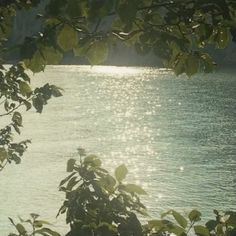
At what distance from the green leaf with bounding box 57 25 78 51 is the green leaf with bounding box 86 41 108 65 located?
26 centimetres

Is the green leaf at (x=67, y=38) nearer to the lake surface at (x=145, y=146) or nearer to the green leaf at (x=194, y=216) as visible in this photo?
the green leaf at (x=194, y=216)

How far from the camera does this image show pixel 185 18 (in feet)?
11.1

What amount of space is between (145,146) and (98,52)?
6873 cm

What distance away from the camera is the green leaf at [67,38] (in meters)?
3.16

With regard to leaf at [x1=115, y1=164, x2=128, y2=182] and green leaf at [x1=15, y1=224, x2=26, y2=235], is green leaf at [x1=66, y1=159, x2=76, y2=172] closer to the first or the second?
leaf at [x1=115, y1=164, x2=128, y2=182]

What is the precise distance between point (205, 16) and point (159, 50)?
50cm

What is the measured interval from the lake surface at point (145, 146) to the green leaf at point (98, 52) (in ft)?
111

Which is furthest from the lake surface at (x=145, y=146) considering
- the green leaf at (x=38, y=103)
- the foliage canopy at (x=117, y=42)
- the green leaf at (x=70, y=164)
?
the foliage canopy at (x=117, y=42)

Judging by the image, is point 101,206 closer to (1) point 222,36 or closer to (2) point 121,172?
(2) point 121,172

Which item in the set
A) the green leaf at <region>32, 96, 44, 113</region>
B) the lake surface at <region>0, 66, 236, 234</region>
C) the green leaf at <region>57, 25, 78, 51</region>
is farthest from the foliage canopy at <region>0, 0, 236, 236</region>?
the lake surface at <region>0, 66, 236, 234</region>

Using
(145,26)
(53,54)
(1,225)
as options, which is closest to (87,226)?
(53,54)

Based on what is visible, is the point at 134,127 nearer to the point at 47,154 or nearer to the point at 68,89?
the point at 47,154

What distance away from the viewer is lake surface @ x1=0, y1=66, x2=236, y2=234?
4665 centimetres

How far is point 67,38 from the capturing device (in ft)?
10.4
